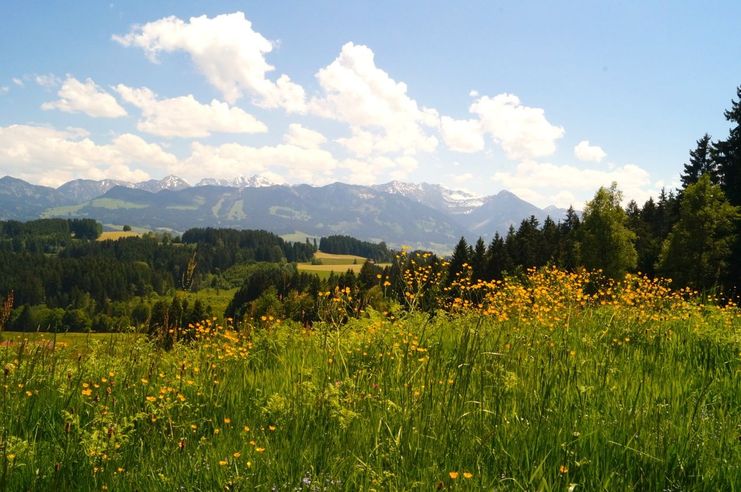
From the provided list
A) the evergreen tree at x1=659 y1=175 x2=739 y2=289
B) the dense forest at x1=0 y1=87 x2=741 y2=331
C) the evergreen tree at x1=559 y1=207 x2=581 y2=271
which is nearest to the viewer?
the dense forest at x1=0 y1=87 x2=741 y2=331

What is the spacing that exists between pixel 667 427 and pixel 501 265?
→ 196ft

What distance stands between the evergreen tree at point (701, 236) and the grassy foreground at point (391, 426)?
30.5m

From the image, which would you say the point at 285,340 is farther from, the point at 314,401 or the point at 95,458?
the point at 95,458

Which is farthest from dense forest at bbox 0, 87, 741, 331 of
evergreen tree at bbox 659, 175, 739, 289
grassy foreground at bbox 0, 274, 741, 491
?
grassy foreground at bbox 0, 274, 741, 491

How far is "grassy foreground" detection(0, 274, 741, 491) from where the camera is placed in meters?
2.83

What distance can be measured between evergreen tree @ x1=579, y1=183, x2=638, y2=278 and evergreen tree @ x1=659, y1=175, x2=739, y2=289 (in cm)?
792

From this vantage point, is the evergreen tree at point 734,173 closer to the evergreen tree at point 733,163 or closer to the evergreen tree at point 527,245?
the evergreen tree at point 733,163

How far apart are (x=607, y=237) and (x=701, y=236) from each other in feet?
35.5

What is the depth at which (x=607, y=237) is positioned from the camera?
4138 centimetres

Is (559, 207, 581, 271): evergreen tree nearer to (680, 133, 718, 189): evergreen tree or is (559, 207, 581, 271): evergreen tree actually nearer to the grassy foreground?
(680, 133, 718, 189): evergreen tree

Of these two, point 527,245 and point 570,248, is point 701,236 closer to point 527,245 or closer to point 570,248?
point 570,248

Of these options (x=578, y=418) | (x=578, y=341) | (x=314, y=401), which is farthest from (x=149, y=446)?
(x=578, y=341)

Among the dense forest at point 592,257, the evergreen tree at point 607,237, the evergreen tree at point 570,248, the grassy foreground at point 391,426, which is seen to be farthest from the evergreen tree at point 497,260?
the grassy foreground at point 391,426

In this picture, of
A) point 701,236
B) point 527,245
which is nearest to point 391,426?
point 701,236
